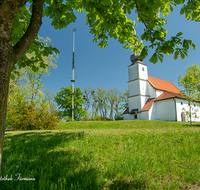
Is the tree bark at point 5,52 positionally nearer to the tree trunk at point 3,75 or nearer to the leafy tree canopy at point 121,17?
the tree trunk at point 3,75

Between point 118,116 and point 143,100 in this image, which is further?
point 118,116

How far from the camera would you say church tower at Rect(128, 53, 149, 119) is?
29952 millimetres

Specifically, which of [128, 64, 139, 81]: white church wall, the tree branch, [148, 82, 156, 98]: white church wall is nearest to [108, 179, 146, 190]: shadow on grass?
the tree branch

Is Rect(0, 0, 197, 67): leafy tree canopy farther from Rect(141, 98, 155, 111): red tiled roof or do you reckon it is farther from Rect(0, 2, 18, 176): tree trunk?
Rect(141, 98, 155, 111): red tiled roof

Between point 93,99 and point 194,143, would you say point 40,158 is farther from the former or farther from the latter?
point 93,99

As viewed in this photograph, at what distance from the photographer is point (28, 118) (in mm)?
12180

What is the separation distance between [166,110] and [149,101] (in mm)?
4058

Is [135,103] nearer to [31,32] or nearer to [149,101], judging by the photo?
[149,101]

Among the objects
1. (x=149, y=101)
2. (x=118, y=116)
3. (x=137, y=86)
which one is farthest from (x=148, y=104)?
(x=118, y=116)

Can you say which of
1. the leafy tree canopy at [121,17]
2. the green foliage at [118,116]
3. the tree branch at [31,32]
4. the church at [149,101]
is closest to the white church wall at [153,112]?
the church at [149,101]

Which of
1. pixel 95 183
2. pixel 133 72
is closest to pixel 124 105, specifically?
pixel 133 72

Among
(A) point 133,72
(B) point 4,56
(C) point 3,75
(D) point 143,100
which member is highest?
(A) point 133,72

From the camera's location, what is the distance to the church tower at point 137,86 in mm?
29952

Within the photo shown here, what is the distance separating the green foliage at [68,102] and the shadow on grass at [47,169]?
1224 inches
